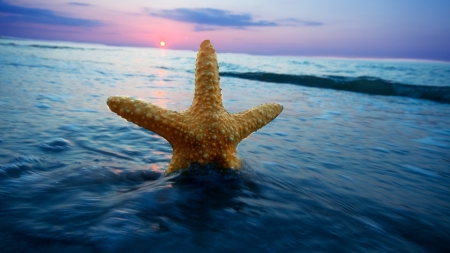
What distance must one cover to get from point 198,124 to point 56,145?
1.92 metres

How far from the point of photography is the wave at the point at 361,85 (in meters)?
13.1

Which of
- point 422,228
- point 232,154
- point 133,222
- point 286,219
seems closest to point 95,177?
point 133,222

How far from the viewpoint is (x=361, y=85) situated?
15.1 m

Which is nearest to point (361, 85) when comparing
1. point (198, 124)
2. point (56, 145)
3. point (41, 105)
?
point (41, 105)

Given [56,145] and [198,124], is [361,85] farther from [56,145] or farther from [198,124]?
[56,145]

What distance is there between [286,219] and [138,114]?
1.46 metres

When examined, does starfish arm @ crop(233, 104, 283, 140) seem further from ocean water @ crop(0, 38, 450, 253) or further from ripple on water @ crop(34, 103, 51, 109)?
ripple on water @ crop(34, 103, 51, 109)

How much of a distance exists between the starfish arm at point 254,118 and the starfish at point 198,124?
0.04ft

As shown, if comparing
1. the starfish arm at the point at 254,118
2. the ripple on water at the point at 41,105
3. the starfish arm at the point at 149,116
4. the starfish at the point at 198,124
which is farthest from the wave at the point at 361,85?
the starfish arm at the point at 149,116

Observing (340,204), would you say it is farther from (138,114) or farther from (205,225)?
(138,114)

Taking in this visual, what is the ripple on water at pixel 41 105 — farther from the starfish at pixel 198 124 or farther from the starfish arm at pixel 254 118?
the starfish arm at pixel 254 118

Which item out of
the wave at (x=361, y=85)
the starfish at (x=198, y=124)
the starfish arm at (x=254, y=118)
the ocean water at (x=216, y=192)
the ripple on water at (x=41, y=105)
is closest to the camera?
the ocean water at (x=216, y=192)

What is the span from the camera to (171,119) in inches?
112

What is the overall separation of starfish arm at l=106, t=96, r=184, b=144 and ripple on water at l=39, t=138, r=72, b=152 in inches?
48.7
